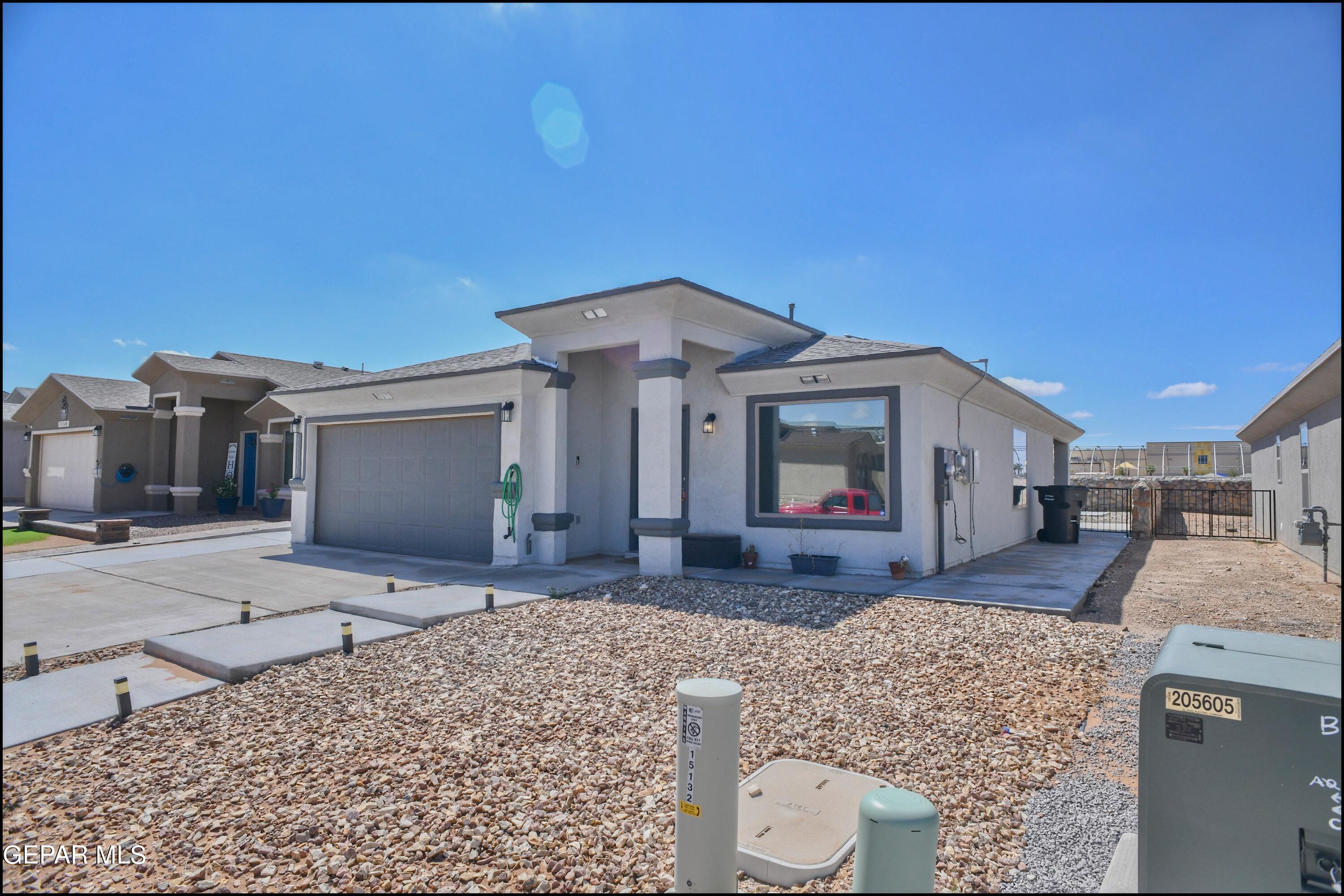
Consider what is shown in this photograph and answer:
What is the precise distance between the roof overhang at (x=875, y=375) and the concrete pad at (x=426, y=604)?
4.32 m

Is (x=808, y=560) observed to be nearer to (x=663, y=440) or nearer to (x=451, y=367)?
(x=663, y=440)

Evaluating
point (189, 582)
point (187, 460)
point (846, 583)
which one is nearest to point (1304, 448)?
point (846, 583)

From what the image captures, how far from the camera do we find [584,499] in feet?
39.2

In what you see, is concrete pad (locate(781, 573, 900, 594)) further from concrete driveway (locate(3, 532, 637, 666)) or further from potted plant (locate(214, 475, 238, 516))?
potted plant (locate(214, 475, 238, 516))

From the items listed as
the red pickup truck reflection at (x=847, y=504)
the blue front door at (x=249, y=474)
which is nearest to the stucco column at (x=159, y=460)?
the blue front door at (x=249, y=474)

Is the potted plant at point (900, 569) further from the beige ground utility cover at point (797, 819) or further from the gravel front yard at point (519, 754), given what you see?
the beige ground utility cover at point (797, 819)

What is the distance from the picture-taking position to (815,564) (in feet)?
31.8

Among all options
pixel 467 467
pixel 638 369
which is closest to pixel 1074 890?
pixel 638 369

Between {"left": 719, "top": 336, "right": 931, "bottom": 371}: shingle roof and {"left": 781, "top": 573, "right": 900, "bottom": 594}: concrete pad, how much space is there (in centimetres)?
291

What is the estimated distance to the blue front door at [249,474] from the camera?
20969mm

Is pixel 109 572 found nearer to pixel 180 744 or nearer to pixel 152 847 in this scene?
pixel 180 744

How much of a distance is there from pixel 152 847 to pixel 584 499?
8.87 meters

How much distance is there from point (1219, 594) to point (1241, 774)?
7949 mm

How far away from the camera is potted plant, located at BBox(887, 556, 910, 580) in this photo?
9.23 metres
